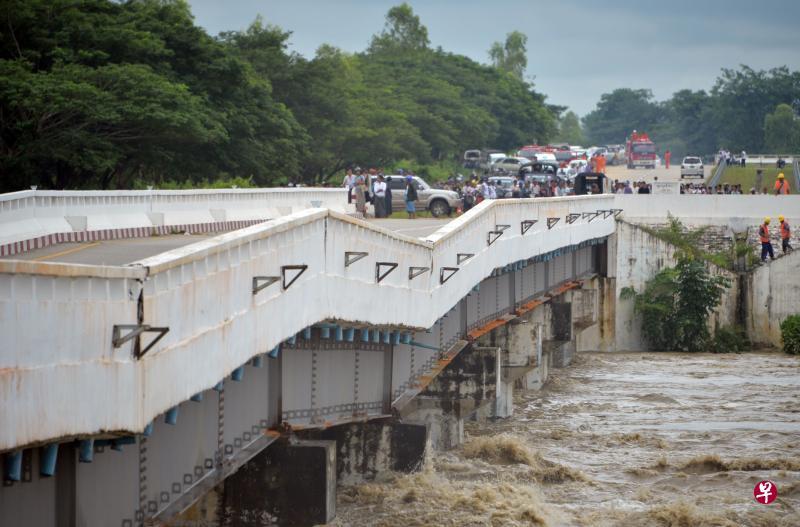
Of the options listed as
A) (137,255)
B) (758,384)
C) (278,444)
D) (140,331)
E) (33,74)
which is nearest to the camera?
(140,331)

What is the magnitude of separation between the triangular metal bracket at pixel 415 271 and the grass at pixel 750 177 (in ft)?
184

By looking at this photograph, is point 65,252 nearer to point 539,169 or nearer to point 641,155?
point 539,169

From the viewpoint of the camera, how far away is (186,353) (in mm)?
12055

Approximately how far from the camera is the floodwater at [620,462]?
21766 mm

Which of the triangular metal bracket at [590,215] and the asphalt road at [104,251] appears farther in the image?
the triangular metal bracket at [590,215]

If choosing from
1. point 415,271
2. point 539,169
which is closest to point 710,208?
point 539,169

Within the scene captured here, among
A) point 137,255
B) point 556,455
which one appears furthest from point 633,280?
point 137,255

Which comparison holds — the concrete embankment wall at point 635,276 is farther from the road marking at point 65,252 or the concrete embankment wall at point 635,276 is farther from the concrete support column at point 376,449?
the concrete support column at point 376,449

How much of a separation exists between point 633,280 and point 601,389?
10513 mm

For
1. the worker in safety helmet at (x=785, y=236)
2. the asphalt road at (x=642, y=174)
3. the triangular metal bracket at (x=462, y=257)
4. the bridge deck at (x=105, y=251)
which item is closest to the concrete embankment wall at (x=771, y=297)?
the worker in safety helmet at (x=785, y=236)

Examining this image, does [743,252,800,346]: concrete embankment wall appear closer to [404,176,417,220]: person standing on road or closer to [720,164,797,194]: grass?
[404,176,417,220]: person standing on road

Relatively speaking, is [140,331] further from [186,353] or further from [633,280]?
[633,280]

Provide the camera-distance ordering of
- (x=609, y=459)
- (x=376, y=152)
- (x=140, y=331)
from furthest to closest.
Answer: (x=376, y=152), (x=609, y=459), (x=140, y=331)

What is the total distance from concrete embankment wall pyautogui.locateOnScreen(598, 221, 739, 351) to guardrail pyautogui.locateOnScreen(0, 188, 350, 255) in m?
13.1
